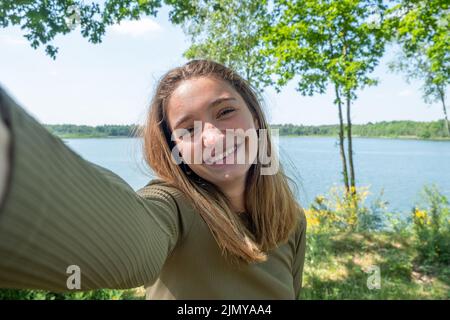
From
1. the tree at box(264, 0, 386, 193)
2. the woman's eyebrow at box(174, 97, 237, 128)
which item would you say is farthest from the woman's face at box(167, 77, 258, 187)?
the tree at box(264, 0, 386, 193)

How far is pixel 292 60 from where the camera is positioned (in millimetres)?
3574

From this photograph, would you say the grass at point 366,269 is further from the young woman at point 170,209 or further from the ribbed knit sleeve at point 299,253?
the young woman at point 170,209

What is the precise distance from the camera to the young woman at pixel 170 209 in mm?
165

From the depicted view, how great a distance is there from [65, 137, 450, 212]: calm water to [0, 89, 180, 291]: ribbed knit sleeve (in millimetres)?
505

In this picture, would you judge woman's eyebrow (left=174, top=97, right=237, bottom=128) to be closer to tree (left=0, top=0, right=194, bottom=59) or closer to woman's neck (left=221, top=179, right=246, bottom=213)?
woman's neck (left=221, top=179, right=246, bottom=213)

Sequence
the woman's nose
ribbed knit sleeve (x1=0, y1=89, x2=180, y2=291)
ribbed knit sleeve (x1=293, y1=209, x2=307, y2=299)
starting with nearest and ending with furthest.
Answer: ribbed knit sleeve (x1=0, y1=89, x2=180, y2=291) → the woman's nose → ribbed knit sleeve (x1=293, y1=209, x2=307, y2=299)

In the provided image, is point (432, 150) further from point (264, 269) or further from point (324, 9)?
point (264, 269)

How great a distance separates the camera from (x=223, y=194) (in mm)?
679

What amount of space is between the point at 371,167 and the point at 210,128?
6.13 metres

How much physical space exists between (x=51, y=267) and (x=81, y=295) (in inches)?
68.5

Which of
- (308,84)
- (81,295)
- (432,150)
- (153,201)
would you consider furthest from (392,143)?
(153,201)

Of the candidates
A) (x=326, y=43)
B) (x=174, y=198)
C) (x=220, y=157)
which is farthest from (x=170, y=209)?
(x=326, y=43)

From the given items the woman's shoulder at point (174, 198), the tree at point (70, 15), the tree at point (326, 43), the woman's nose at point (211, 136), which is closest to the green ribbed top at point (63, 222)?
the woman's shoulder at point (174, 198)

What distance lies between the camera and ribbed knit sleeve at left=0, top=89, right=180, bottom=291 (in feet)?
0.50
